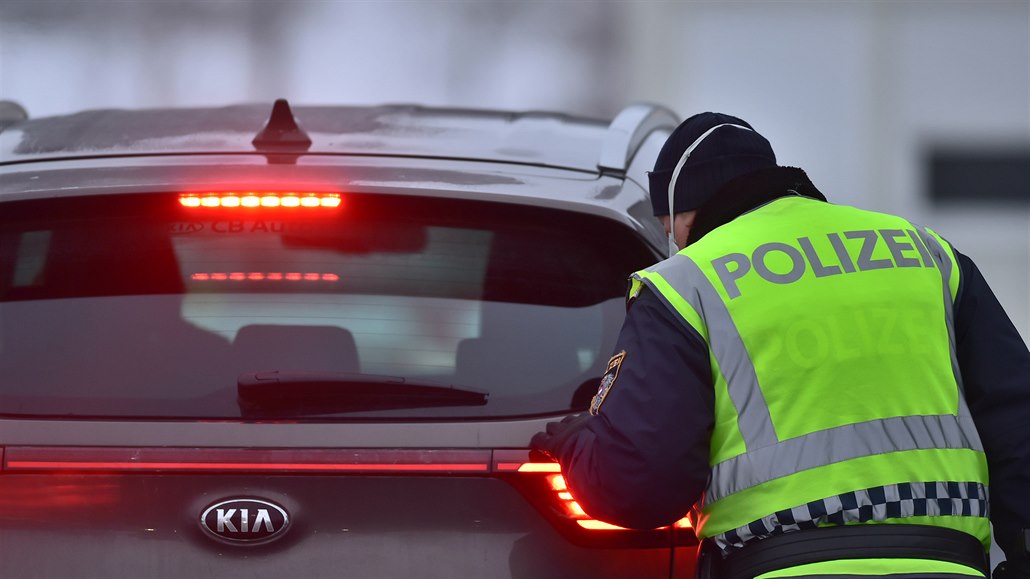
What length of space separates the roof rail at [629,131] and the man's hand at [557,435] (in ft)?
2.09

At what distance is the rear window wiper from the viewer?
2.30 m

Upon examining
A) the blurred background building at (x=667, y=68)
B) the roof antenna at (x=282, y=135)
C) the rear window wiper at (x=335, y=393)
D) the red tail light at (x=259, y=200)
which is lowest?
the rear window wiper at (x=335, y=393)

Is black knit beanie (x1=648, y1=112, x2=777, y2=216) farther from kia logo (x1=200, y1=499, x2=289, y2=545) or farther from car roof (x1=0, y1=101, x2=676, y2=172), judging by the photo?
kia logo (x1=200, y1=499, x2=289, y2=545)

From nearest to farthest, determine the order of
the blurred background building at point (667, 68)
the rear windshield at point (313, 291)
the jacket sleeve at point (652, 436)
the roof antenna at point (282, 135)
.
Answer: the jacket sleeve at point (652, 436)
the rear windshield at point (313, 291)
the roof antenna at point (282, 135)
the blurred background building at point (667, 68)

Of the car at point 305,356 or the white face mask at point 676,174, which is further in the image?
the white face mask at point 676,174

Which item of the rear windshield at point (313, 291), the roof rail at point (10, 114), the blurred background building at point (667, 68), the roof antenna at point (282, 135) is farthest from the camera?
the blurred background building at point (667, 68)

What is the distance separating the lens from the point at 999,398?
2283 mm

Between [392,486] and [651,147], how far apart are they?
3.76 ft

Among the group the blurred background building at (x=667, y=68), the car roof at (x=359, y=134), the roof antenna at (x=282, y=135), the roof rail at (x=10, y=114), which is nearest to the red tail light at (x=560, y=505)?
the car roof at (x=359, y=134)

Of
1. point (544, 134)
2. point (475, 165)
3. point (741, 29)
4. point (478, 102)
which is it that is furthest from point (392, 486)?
point (741, 29)

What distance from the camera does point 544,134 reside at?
3.04 m

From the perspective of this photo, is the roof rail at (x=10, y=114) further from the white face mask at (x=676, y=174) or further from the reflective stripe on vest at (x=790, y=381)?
the reflective stripe on vest at (x=790, y=381)

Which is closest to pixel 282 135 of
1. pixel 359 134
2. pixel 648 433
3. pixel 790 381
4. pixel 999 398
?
pixel 359 134

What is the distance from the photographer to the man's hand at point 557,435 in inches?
86.7
